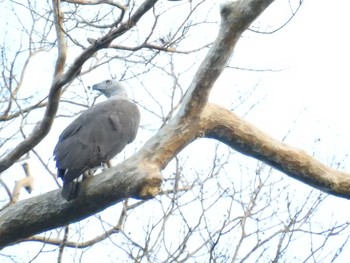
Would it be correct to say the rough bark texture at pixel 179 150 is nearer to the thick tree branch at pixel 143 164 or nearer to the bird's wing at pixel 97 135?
the thick tree branch at pixel 143 164

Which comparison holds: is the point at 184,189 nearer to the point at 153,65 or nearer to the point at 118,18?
the point at 153,65

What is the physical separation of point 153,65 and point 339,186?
428cm

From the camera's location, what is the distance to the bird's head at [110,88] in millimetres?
9027

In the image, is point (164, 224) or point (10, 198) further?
point (164, 224)

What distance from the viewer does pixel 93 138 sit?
7.04 m

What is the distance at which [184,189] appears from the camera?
10.3m

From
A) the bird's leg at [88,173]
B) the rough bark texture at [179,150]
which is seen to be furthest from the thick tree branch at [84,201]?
the bird's leg at [88,173]

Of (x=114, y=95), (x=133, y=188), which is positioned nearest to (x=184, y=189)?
(x=114, y=95)

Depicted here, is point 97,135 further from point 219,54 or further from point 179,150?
point 219,54

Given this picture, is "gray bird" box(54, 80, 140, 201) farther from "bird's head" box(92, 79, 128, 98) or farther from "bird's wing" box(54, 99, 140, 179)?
"bird's head" box(92, 79, 128, 98)

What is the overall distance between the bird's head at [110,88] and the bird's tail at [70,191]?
3.11 metres

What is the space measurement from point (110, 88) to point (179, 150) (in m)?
3.35

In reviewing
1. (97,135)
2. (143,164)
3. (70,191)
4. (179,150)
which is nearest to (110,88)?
(97,135)

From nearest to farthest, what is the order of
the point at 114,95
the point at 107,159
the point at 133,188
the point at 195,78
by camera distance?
the point at 133,188
the point at 195,78
the point at 107,159
the point at 114,95
